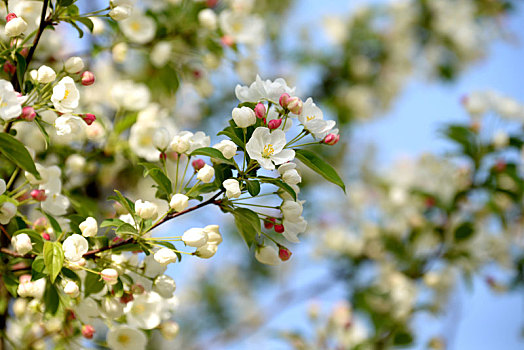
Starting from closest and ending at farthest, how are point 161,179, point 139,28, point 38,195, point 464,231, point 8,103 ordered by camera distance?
point 8,103, point 161,179, point 38,195, point 139,28, point 464,231

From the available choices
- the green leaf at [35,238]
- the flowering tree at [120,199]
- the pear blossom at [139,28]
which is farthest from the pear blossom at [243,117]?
the pear blossom at [139,28]

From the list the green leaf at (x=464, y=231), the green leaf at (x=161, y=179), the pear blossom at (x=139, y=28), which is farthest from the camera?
the green leaf at (x=464, y=231)

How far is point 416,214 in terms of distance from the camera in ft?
8.48

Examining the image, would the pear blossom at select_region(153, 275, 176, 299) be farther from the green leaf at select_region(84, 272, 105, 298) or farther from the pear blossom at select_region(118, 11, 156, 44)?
the pear blossom at select_region(118, 11, 156, 44)

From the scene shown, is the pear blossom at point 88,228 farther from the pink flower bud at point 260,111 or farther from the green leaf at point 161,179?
the pink flower bud at point 260,111

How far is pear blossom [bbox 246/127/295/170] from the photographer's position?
934mm

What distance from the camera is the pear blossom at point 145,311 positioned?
3.93ft

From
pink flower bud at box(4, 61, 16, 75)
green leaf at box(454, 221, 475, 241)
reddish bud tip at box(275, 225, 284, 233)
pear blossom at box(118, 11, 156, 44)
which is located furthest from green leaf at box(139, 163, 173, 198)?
green leaf at box(454, 221, 475, 241)

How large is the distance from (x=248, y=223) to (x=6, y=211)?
461 mm

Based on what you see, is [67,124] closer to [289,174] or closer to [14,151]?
[14,151]

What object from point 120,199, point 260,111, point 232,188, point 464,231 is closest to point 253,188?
point 232,188

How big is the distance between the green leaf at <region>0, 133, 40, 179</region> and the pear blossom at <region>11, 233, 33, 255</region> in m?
0.13

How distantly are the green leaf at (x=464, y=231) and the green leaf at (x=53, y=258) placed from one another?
178cm

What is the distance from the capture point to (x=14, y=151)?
920mm
